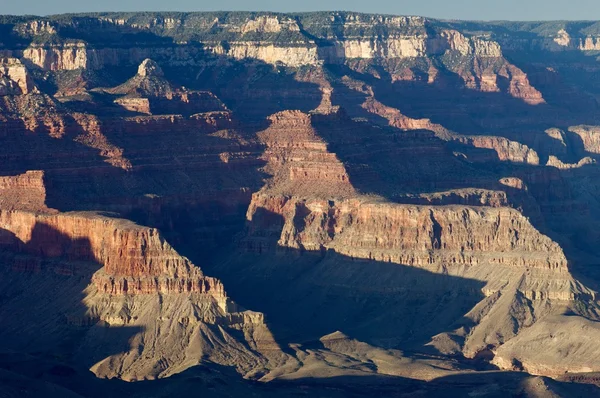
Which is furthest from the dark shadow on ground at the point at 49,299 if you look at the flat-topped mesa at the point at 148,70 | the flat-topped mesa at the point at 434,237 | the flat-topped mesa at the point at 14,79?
the flat-topped mesa at the point at 148,70

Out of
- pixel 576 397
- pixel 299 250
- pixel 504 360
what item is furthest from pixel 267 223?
pixel 576 397

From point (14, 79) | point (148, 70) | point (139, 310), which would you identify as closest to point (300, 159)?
point (14, 79)

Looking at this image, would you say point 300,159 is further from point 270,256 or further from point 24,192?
point 24,192

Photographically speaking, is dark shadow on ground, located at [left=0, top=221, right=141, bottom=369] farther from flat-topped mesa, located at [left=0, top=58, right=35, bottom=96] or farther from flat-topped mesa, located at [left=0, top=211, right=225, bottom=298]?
flat-topped mesa, located at [left=0, top=58, right=35, bottom=96]

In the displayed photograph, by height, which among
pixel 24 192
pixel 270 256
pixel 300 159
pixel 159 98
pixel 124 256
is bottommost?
pixel 270 256

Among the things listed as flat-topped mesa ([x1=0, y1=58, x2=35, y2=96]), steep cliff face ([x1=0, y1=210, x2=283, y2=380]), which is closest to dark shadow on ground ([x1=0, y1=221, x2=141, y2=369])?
steep cliff face ([x1=0, y1=210, x2=283, y2=380])

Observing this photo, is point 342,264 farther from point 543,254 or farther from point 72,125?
point 72,125

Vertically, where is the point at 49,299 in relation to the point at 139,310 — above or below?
below

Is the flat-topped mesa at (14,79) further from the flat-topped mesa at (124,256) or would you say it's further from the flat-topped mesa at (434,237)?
the flat-topped mesa at (124,256)
